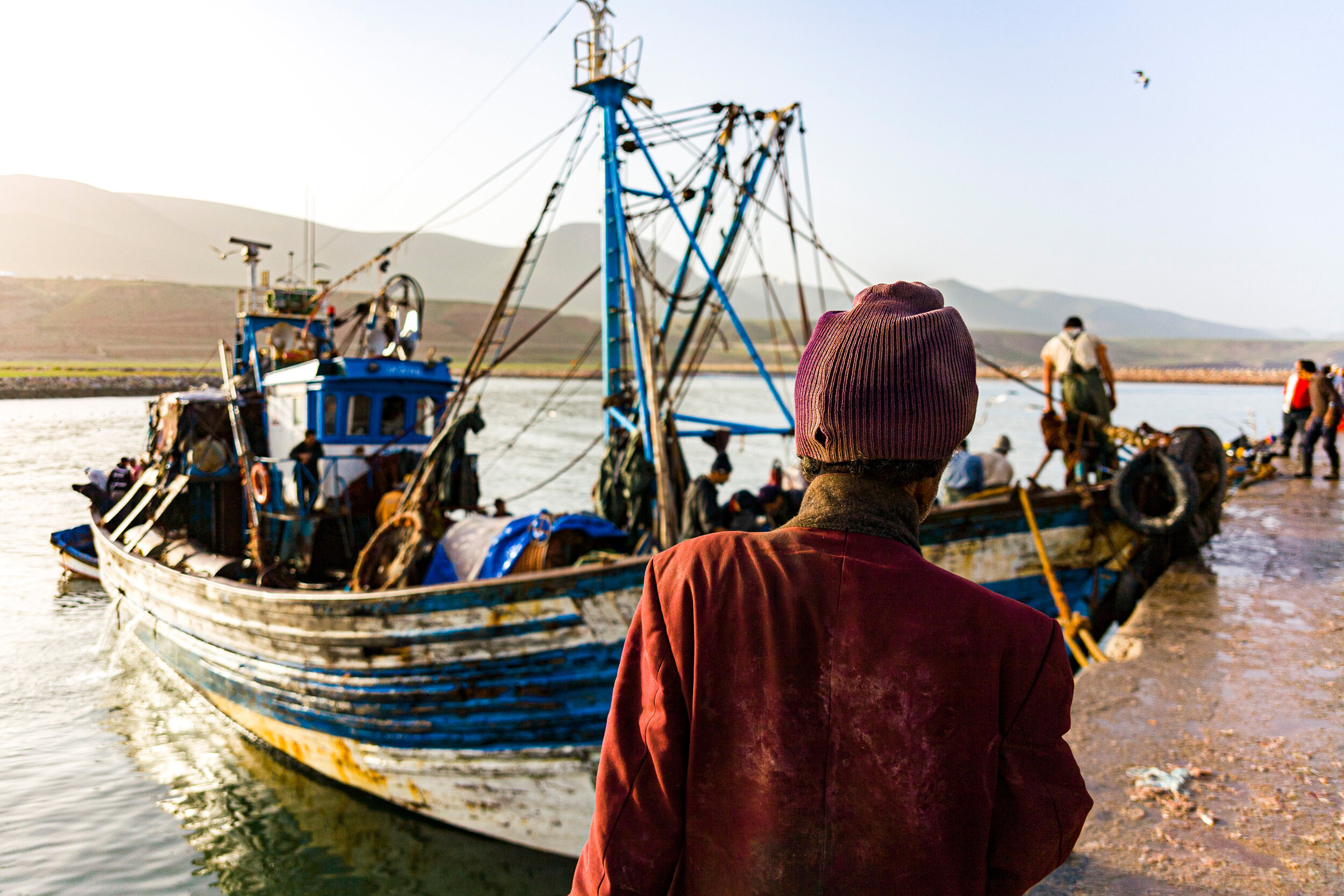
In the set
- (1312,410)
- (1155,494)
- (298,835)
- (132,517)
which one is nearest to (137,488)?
(132,517)

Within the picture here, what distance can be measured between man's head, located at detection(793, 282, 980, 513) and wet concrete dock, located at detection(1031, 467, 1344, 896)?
2.87 m

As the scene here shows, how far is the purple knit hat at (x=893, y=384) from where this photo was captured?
4.18ft

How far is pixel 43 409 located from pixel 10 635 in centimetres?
4625

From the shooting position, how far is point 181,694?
10586 mm

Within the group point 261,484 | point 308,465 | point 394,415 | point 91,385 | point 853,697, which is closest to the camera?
point 853,697

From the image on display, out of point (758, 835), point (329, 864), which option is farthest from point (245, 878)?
point (758, 835)

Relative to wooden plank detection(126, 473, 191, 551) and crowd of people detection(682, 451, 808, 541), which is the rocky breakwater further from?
crowd of people detection(682, 451, 808, 541)

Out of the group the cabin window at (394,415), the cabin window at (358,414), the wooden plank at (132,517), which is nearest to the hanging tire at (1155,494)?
the cabin window at (394,415)

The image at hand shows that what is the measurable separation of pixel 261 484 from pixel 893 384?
9838 millimetres

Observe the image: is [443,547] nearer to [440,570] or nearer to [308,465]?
[440,570]

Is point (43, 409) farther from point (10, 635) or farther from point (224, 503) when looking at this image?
point (224, 503)

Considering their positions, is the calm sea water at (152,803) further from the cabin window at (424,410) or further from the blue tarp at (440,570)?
the blue tarp at (440,570)

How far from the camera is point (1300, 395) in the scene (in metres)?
14.8

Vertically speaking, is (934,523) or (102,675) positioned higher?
(934,523)
